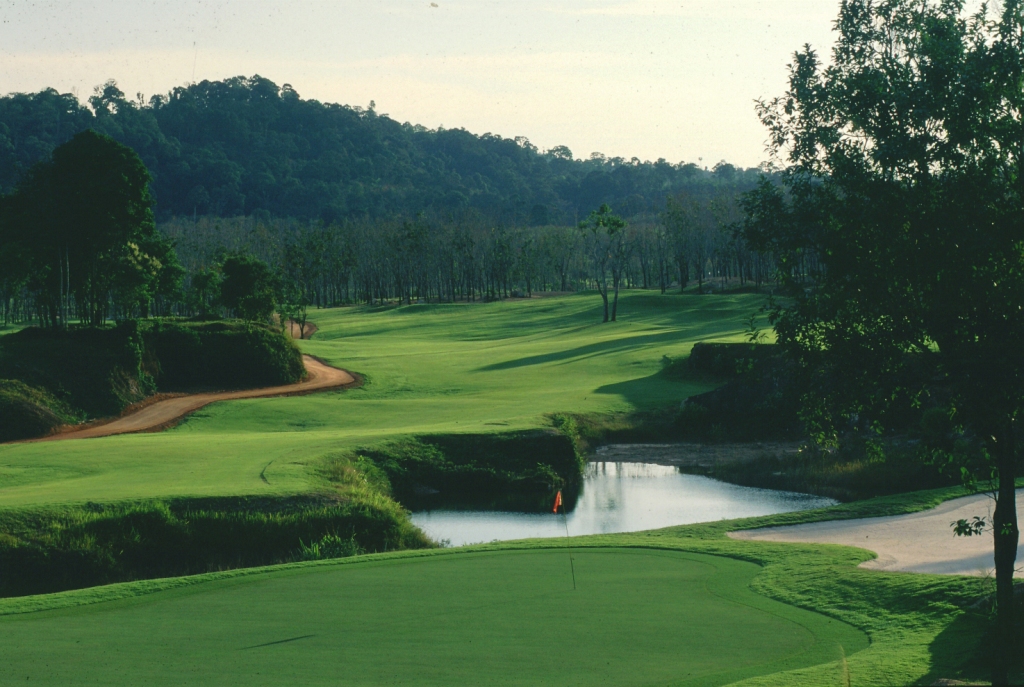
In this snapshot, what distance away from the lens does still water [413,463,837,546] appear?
28.1 m

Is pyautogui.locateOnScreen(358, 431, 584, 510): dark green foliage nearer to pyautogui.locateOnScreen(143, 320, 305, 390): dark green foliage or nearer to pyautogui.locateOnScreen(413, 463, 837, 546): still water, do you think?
pyautogui.locateOnScreen(413, 463, 837, 546): still water

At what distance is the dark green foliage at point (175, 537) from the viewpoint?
21469 mm

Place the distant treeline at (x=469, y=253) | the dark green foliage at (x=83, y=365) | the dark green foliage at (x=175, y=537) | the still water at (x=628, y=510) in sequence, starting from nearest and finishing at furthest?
the dark green foliage at (x=175, y=537) < the still water at (x=628, y=510) < the dark green foliage at (x=83, y=365) < the distant treeline at (x=469, y=253)

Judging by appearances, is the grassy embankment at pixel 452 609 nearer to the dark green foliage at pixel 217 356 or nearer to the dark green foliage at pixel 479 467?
the dark green foliage at pixel 479 467

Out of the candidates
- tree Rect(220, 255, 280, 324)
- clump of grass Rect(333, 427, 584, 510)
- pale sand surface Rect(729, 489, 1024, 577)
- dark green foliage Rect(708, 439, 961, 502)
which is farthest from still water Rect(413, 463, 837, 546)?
tree Rect(220, 255, 280, 324)

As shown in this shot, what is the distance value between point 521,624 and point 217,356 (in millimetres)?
40722

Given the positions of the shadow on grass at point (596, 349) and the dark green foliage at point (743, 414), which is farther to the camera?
the shadow on grass at point (596, 349)

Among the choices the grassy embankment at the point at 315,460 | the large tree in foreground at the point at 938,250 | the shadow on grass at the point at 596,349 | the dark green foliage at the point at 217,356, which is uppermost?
the large tree in foreground at the point at 938,250

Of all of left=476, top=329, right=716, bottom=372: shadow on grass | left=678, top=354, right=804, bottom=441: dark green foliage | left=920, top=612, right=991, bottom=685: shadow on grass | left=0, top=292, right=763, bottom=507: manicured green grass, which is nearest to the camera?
left=920, top=612, right=991, bottom=685: shadow on grass

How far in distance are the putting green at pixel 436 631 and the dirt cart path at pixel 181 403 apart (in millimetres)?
24721

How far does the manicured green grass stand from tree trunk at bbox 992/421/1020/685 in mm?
17470

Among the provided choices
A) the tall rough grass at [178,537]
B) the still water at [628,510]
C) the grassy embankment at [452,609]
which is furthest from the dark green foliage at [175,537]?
the still water at [628,510]

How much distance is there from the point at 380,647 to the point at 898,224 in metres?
7.99

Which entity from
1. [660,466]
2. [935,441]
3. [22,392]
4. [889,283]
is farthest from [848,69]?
[22,392]
